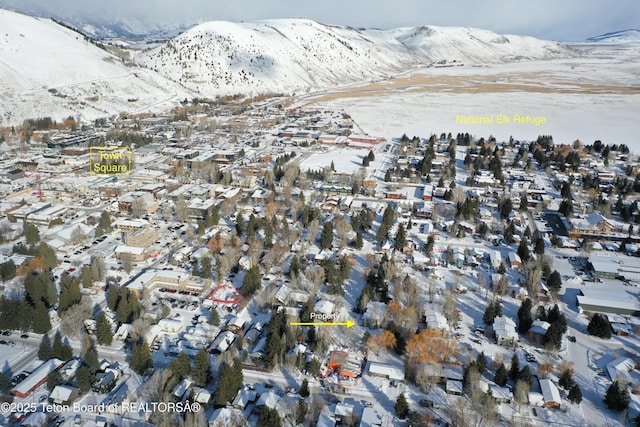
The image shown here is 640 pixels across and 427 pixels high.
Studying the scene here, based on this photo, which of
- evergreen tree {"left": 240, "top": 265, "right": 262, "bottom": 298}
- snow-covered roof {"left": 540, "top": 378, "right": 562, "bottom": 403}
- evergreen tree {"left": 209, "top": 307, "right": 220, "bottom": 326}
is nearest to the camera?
snow-covered roof {"left": 540, "top": 378, "right": 562, "bottom": 403}

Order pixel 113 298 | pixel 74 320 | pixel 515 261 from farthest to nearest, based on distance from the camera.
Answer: pixel 515 261, pixel 113 298, pixel 74 320

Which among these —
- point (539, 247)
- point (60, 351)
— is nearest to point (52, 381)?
point (60, 351)

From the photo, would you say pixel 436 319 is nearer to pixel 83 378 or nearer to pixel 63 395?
pixel 83 378

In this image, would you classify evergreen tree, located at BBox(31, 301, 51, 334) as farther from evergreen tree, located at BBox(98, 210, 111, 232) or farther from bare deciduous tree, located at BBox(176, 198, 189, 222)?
bare deciduous tree, located at BBox(176, 198, 189, 222)

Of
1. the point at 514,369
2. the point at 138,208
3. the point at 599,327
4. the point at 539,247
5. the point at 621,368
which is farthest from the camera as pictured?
the point at 138,208

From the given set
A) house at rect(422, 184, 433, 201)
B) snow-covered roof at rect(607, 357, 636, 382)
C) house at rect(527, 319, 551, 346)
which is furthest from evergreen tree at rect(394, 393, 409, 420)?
house at rect(422, 184, 433, 201)

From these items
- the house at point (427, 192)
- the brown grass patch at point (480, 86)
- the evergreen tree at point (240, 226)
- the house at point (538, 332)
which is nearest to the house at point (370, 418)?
the house at point (538, 332)
